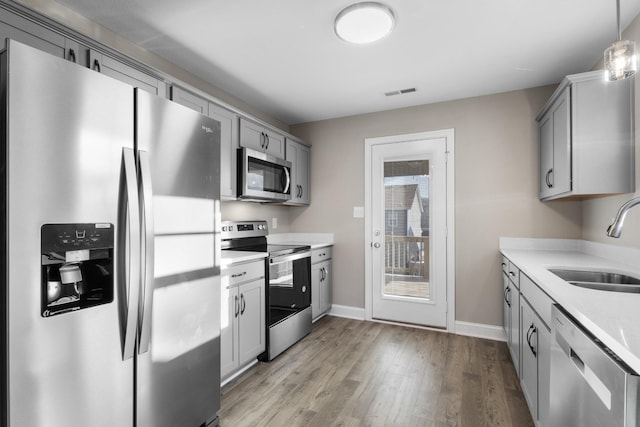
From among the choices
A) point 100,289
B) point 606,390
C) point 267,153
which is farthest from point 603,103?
point 100,289

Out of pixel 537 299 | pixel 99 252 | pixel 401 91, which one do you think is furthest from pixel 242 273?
pixel 401 91

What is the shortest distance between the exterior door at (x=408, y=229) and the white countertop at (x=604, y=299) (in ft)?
3.74

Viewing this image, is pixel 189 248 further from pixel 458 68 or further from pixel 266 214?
pixel 458 68

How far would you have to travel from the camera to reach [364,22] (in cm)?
196

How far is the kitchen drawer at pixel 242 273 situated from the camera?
225 centimetres

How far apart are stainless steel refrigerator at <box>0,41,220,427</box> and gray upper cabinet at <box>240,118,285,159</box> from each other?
3.93 ft

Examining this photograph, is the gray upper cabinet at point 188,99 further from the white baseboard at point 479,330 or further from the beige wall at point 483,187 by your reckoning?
the white baseboard at point 479,330

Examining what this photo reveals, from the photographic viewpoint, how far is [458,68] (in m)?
2.69

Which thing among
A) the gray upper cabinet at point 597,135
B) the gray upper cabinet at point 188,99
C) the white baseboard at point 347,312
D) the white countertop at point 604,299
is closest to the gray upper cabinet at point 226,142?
the gray upper cabinet at point 188,99

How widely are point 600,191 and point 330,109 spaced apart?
2578mm

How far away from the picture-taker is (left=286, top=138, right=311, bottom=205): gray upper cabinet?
3692mm

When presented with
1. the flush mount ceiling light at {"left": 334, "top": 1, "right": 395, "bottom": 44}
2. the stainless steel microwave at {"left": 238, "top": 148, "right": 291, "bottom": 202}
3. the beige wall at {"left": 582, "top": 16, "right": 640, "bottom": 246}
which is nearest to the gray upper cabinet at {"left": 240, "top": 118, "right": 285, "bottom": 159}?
the stainless steel microwave at {"left": 238, "top": 148, "right": 291, "bottom": 202}

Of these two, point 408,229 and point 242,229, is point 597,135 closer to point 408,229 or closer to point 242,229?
point 408,229

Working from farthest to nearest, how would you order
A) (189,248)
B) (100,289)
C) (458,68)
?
(458,68)
(189,248)
(100,289)
